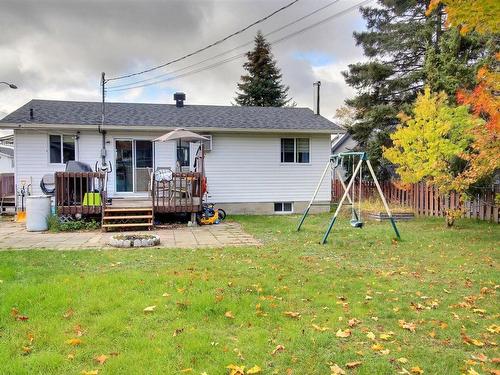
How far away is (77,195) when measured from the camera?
10.9 meters

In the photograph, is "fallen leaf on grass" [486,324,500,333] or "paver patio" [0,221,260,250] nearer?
"fallen leaf on grass" [486,324,500,333]

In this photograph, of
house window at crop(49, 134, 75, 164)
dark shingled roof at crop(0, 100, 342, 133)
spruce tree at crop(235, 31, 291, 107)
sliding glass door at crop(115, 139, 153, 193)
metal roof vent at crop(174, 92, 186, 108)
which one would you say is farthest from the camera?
spruce tree at crop(235, 31, 291, 107)

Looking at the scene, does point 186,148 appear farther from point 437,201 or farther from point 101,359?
point 101,359

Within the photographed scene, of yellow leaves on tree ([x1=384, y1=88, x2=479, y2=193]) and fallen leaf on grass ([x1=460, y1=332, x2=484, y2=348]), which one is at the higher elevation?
yellow leaves on tree ([x1=384, y1=88, x2=479, y2=193])

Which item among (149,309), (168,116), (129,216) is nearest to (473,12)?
(149,309)

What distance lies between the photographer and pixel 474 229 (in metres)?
10.3

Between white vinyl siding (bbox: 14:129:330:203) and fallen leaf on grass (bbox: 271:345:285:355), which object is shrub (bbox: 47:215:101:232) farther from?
fallen leaf on grass (bbox: 271:345:285:355)

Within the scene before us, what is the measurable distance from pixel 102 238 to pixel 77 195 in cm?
257

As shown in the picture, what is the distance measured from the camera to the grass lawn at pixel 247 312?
312cm

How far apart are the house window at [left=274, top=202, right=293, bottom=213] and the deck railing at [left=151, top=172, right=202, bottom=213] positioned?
4.18 metres

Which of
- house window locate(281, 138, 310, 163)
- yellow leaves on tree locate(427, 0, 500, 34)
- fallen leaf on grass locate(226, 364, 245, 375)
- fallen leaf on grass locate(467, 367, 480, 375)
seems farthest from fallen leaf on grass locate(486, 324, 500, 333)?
house window locate(281, 138, 310, 163)

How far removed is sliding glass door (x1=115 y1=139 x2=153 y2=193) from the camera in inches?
535

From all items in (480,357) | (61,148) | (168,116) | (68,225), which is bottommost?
(480,357)

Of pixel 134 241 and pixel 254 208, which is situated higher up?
pixel 254 208
